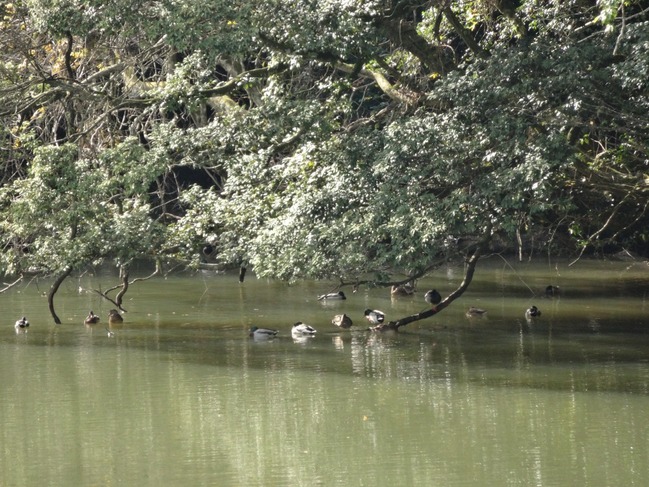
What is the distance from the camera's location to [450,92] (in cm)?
1073

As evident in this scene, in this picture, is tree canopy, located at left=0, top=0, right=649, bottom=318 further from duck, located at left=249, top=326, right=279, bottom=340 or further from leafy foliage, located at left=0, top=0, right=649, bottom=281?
duck, located at left=249, top=326, right=279, bottom=340

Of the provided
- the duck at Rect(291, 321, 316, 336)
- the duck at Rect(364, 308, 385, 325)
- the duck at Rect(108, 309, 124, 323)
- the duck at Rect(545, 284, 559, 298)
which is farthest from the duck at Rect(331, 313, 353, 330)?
the duck at Rect(545, 284, 559, 298)

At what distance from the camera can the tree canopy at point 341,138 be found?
10.4 m

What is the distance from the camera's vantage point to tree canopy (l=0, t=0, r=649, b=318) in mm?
10430

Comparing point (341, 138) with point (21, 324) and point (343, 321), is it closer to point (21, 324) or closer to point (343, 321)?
point (343, 321)

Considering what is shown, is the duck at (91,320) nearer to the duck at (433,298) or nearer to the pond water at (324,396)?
the pond water at (324,396)

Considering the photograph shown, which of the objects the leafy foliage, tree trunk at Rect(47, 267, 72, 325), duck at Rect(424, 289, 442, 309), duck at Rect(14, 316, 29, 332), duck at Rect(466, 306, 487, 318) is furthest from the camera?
duck at Rect(424, 289, 442, 309)

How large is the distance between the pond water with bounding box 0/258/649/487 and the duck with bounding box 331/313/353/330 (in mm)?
385

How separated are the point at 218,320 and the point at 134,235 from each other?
117 inches

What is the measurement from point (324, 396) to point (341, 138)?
2.79 m

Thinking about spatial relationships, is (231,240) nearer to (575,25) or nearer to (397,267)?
(397,267)

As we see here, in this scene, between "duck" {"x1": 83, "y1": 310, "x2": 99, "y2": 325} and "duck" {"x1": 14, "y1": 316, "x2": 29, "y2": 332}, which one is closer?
"duck" {"x1": 14, "y1": 316, "x2": 29, "y2": 332}

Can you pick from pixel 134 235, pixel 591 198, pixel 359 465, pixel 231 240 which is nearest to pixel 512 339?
pixel 591 198

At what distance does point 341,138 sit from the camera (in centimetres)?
1163
